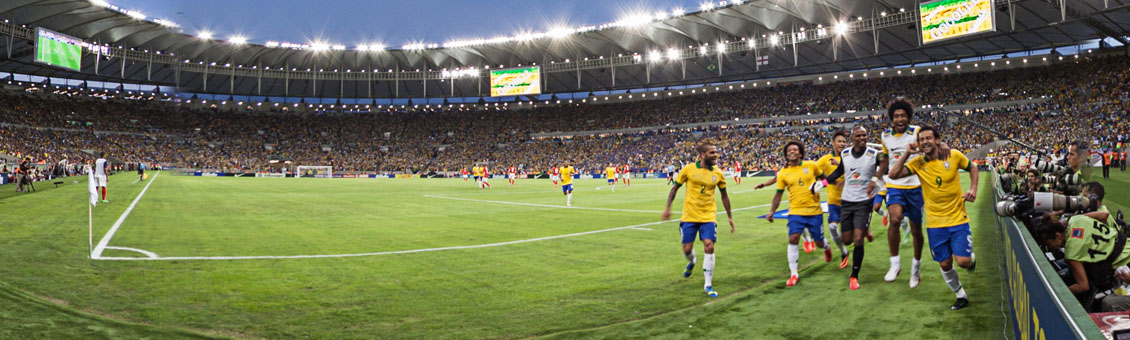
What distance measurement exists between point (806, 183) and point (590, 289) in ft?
11.0

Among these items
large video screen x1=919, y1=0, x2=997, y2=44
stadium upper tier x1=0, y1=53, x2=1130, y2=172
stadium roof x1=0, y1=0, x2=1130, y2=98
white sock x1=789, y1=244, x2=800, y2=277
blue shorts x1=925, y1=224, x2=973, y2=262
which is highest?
stadium roof x1=0, y1=0, x2=1130, y2=98

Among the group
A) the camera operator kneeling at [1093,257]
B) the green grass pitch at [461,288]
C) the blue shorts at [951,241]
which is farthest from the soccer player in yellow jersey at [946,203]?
the camera operator kneeling at [1093,257]

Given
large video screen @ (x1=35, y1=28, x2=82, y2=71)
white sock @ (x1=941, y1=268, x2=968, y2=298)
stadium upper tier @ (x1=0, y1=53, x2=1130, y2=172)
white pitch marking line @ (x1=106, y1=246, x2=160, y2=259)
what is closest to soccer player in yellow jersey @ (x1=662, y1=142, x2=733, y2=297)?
white sock @ (x1=941, y1=268, x2=968, y2=298)

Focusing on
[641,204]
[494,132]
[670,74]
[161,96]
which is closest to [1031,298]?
[641,204]

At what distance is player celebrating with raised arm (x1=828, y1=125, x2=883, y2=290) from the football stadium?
0.04m

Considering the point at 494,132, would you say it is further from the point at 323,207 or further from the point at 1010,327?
the point at 1010,327

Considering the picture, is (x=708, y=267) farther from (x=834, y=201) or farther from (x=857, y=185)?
(x=834, y=201)

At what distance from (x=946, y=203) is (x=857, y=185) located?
1467 millimetres

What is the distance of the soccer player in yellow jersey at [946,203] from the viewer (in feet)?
20.0

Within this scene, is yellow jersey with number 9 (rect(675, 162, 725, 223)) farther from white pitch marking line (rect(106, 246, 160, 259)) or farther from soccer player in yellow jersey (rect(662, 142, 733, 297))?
white pitch marking line (rect(106, 246, 160, 259))

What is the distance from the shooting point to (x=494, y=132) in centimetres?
8400

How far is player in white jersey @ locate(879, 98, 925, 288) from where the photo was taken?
6.83m

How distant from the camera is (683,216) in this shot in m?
7.69

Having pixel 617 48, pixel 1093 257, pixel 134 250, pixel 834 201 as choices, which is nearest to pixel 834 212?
pixel 834 201
